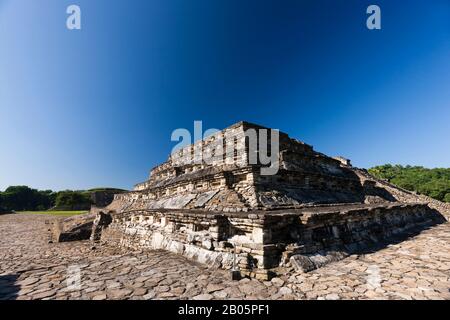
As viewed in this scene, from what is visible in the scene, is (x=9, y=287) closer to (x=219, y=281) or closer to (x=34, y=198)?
(x=219, y=281)

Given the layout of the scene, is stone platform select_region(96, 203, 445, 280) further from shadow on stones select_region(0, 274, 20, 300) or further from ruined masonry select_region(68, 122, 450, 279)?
shadow on stones select_region(0, 274, 20, 300)

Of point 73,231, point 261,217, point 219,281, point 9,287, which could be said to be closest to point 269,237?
point 261,217

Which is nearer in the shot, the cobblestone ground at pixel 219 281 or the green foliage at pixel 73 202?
the cobblestone ground at pixel 219 281

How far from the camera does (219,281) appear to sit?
3885 millimetres

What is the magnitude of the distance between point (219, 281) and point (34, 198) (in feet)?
226

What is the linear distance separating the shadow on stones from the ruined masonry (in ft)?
11.1

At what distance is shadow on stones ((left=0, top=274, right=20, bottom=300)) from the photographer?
3412 millimetres

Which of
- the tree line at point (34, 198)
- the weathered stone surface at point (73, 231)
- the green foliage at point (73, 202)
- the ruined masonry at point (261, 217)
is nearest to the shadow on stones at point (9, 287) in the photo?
the ruined masonry at point (261, 217)

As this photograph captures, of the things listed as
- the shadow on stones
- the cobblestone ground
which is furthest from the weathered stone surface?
the shadow on stones

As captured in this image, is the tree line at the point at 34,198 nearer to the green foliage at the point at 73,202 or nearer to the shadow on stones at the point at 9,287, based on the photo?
the green foliage at the point at 73,202

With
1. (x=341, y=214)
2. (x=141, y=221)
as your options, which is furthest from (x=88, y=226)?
(x=341, y=214)

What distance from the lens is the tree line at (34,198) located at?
42.9 metres
